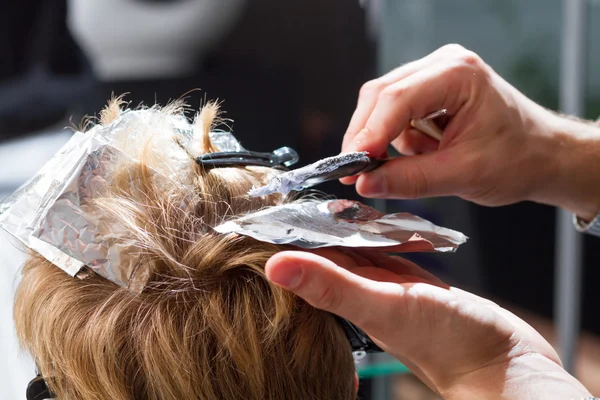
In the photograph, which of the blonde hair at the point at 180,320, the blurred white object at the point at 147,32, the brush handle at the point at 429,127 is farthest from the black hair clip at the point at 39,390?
the blurred white object at the point at 147,32

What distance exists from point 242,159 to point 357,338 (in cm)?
31

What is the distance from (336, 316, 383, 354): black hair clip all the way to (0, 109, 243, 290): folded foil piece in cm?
28

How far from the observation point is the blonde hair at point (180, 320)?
711 mm

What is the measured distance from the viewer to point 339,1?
1811 millimetres

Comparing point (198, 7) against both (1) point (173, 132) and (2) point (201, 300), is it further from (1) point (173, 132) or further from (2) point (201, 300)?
(2) point (201, 300)

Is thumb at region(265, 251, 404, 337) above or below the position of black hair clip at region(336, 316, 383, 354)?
above

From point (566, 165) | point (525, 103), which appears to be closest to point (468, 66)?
point (525, 103)

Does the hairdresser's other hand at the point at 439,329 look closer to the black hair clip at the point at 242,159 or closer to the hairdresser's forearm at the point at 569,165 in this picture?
the black hair clip at the point at 242,159

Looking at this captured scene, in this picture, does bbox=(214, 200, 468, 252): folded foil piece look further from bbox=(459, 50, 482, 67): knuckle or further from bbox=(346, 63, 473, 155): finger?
bbox=(459, 50, 482, 67): knuckle

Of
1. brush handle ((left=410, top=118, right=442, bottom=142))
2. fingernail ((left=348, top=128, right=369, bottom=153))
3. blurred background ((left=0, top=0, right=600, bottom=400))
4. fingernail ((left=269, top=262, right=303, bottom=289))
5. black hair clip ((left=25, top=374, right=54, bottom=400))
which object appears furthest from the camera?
blurred background ((left=0, top=0, right=600, bottom=400))

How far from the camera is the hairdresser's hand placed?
3.01ft

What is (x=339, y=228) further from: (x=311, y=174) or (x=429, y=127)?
(x=429, y=127)

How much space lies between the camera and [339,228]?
76 cm

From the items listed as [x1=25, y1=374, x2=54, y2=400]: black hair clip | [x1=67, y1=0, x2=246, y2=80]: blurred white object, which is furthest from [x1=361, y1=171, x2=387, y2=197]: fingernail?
[x1=67, y1=0, x2=246, y2=80]: blurred white object
